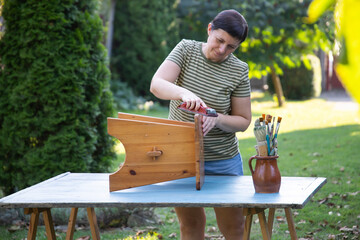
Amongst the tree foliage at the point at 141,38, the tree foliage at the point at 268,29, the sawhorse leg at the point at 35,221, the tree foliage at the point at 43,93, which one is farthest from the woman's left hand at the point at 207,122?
the tree foliage at the point at 141,38

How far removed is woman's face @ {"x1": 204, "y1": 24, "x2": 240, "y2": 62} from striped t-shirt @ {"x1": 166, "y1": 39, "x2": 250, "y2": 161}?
8cm

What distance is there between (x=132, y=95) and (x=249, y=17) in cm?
392

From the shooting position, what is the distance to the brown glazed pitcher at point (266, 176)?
232cm

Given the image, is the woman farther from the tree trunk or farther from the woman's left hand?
the tree trunk

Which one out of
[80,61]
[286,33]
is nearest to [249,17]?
[286,33]

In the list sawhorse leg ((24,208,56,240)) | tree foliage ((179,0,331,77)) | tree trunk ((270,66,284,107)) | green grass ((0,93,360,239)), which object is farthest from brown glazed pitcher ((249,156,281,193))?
tree trunk ((270,66,284,107))

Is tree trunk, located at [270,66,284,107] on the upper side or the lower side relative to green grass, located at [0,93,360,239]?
upper

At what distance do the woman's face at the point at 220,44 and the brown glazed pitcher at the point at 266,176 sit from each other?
61cm

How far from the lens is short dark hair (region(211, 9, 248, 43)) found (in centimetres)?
250

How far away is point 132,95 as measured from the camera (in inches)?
527

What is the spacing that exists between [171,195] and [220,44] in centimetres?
83

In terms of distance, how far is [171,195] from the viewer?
232 cm

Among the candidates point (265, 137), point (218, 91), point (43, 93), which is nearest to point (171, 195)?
point (265, 137)

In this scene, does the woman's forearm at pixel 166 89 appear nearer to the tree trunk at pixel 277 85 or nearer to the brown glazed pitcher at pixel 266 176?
the brown glazed pitcher at pixel 266 176
